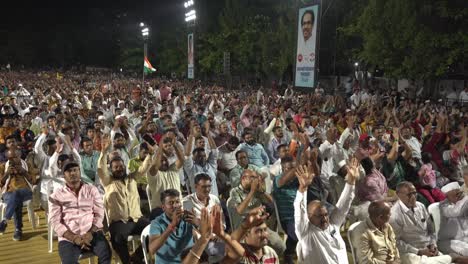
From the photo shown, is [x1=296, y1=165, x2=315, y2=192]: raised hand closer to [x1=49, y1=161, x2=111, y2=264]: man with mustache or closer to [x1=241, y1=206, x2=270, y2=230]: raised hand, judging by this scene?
[x1=241, y1=206, x2=270, y2=230]: raised hand

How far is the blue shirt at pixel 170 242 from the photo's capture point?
3.89 meters

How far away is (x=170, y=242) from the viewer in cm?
393

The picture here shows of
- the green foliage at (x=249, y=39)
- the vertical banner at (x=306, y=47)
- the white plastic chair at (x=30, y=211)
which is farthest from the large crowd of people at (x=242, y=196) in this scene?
the green foliage at (x=249, y=39)

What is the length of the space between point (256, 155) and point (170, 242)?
11.5 ft

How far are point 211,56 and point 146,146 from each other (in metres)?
28.3

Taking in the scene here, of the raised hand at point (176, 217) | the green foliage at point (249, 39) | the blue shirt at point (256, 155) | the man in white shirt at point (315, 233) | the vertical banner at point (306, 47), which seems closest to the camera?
the raised hand at point (176, 217)

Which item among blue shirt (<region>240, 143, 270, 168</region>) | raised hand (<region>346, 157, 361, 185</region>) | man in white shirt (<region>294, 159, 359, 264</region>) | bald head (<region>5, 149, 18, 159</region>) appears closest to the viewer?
man in white shirt (<region>294, 159, 359, 264</region>)

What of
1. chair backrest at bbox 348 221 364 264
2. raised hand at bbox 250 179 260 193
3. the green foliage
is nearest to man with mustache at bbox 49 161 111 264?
raised hand at bbox 250 179 260 193

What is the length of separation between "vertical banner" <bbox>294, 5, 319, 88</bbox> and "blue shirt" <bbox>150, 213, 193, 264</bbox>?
8515 mm

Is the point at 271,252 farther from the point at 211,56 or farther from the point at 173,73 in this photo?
the point at 173,73

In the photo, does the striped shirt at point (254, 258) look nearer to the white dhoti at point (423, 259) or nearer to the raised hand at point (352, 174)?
the raised hand at point (352, 174)

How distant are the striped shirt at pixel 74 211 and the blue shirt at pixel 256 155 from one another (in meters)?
3.05

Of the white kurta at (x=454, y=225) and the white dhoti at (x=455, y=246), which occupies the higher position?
the white kurta at (x=454, y=225)

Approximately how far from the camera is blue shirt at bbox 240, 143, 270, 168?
7215 millimetres
